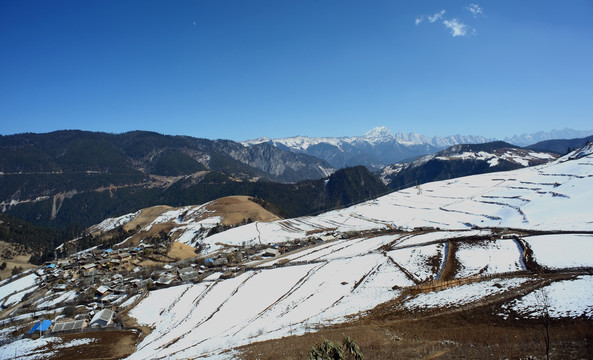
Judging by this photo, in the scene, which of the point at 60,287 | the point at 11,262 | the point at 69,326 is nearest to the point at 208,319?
the point at 69,326

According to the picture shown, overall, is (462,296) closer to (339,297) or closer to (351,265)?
(339,297)

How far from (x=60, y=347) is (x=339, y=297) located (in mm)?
34014

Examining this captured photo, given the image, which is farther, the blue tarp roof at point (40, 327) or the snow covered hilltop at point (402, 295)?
the blue tarp roof at point (40, 327)

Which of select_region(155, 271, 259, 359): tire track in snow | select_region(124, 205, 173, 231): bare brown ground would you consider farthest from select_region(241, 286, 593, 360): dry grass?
select_region(124, 205, 173, 231): bare brown ground

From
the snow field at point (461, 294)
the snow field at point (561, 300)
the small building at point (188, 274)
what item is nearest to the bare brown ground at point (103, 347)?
the small building at point (188, 274)

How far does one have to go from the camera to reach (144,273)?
67.7m

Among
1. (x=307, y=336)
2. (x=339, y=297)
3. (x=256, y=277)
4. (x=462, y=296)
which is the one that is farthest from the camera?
(x=256, y=277)

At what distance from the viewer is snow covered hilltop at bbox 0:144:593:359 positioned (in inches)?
856

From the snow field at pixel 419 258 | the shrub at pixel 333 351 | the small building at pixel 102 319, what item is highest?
the shrub at pixel 333 351

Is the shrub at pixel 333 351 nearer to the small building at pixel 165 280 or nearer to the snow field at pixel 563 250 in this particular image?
the snow field at pixel 563 250

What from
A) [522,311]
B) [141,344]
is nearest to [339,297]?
[522,311]

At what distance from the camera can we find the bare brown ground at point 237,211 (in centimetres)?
15250

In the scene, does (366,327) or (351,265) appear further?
(351,265)

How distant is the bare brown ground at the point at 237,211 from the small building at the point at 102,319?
102 metres
